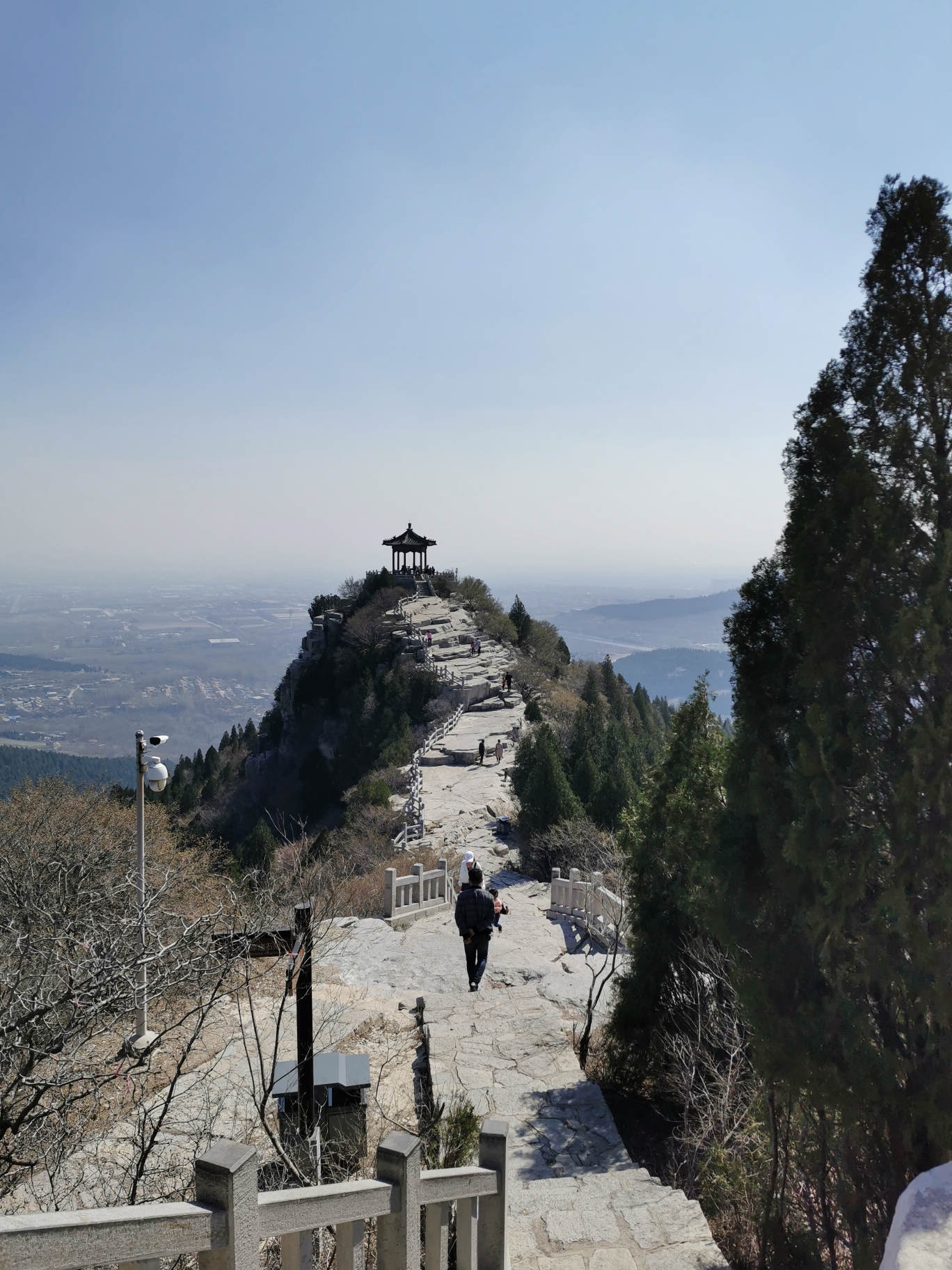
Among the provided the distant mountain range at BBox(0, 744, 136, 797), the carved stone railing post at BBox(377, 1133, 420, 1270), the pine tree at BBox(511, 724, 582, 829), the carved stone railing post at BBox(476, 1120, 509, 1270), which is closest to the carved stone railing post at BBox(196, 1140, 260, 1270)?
the carved stone railing post at BBox(377, 1133, 420, 1270)

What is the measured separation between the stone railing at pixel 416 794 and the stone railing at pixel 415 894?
3.87 metres

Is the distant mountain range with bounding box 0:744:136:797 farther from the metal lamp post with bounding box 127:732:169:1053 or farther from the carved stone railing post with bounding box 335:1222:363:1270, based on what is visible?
the carved stone railing post with bounding box 335:1222:363:1270

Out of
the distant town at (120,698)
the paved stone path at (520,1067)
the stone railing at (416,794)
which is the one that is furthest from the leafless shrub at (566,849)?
the distant town at (120,698)

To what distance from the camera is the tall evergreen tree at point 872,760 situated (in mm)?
3738

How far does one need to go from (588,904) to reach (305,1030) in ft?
25.1

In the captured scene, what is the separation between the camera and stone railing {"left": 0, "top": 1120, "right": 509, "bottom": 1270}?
70.3 inches

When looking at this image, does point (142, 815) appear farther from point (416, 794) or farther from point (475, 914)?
point (416, 794)

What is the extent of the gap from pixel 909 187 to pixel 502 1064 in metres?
7.03

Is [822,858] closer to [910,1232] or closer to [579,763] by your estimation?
[910,1232]

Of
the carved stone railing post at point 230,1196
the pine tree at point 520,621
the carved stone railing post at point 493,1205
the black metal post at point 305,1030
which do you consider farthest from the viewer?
the pine tree at point 520,621

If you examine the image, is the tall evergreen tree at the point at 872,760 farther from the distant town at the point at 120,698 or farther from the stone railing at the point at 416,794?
the distant town at the point at 120,698

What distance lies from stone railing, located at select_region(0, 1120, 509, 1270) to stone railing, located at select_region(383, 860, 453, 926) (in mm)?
8816

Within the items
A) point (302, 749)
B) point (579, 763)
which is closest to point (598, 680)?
point (302, 749)

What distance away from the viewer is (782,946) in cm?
428
